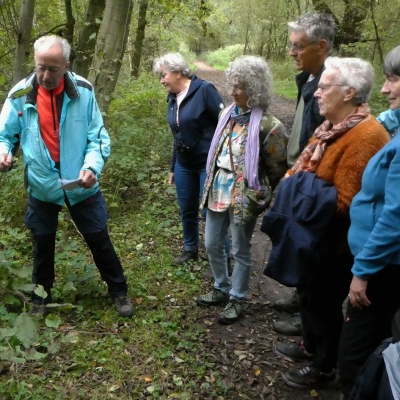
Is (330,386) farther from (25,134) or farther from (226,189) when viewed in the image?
(25,134)

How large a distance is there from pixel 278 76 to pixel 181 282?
865 inches

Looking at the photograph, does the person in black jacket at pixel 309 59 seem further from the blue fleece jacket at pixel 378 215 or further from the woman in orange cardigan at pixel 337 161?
the blue fleece jacket at pixel 378 215

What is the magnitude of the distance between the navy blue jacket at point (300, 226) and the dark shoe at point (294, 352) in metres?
0.94

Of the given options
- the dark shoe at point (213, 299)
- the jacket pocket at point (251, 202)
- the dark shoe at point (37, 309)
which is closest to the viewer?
the jacket pocket at point (251, 202)

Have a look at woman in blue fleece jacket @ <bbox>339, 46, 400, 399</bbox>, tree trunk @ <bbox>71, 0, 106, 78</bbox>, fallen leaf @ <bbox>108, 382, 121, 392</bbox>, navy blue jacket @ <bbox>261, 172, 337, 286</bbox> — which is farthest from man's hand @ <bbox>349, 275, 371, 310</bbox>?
tree trunk @ <bbox>71, 0, 106, 78</bbox>

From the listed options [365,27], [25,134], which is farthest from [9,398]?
[365,27]

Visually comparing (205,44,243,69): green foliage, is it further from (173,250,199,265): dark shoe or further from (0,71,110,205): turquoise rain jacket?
(0,71,110,205): turquoise rain jacket

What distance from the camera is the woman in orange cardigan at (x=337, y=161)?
227cm

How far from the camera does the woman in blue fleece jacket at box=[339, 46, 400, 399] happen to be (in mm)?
1940

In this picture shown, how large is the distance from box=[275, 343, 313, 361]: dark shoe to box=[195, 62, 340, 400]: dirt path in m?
0.05

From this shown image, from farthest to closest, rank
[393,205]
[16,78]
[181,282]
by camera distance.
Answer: [16,78] < [181,282] < [393,205]

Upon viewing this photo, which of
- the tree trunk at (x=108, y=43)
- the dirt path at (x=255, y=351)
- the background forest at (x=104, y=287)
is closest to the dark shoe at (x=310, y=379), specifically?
the dirt path at (x=255, y=351)

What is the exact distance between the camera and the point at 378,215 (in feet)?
6.69

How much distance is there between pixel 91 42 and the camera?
6.58 m
